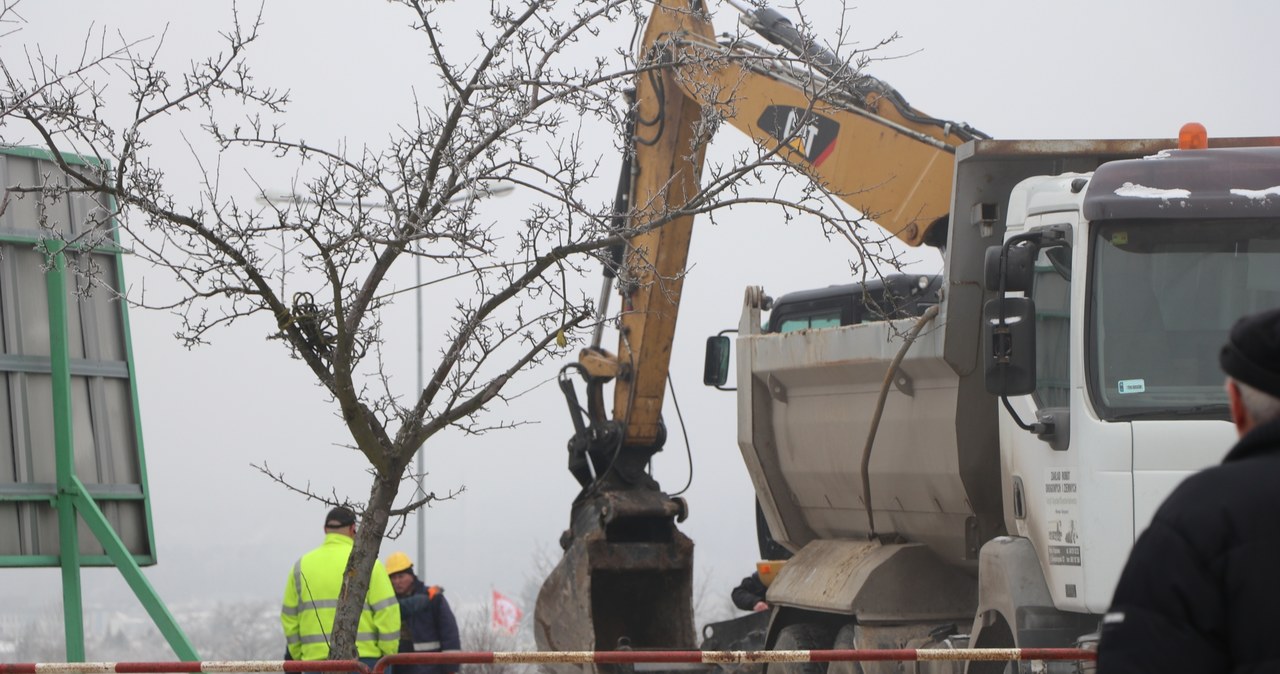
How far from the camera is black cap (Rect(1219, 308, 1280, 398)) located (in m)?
2.38

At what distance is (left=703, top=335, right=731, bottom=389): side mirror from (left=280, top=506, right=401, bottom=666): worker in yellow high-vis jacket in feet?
9.61

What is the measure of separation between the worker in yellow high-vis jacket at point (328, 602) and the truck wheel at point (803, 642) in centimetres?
232

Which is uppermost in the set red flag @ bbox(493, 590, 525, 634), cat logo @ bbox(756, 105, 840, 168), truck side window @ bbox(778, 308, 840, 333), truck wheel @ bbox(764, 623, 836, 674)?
cat logo @ bbox(756, 105, 840, 168)

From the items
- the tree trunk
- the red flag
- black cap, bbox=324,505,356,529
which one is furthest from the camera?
the red flag

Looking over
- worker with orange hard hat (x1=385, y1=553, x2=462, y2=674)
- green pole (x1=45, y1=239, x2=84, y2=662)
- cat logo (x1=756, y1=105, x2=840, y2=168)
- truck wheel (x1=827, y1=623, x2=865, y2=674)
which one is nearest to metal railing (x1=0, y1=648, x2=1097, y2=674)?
green pole (x1=45, y1=239, x2=84, y2=662)

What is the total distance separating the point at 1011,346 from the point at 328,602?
3.80 meters

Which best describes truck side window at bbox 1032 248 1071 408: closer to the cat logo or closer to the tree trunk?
the tree trunk

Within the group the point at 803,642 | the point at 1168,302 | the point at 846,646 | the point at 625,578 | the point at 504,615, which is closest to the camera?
the point at 1168,302

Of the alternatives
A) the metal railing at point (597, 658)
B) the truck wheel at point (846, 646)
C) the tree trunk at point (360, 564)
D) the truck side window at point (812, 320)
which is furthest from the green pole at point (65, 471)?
the truck side window at point (812, 320)

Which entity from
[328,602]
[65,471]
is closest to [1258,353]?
[65,471]

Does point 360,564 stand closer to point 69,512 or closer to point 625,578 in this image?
point 69,512

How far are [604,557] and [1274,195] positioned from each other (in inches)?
216

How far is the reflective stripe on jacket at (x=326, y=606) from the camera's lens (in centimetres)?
816

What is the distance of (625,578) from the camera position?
35.3ft
